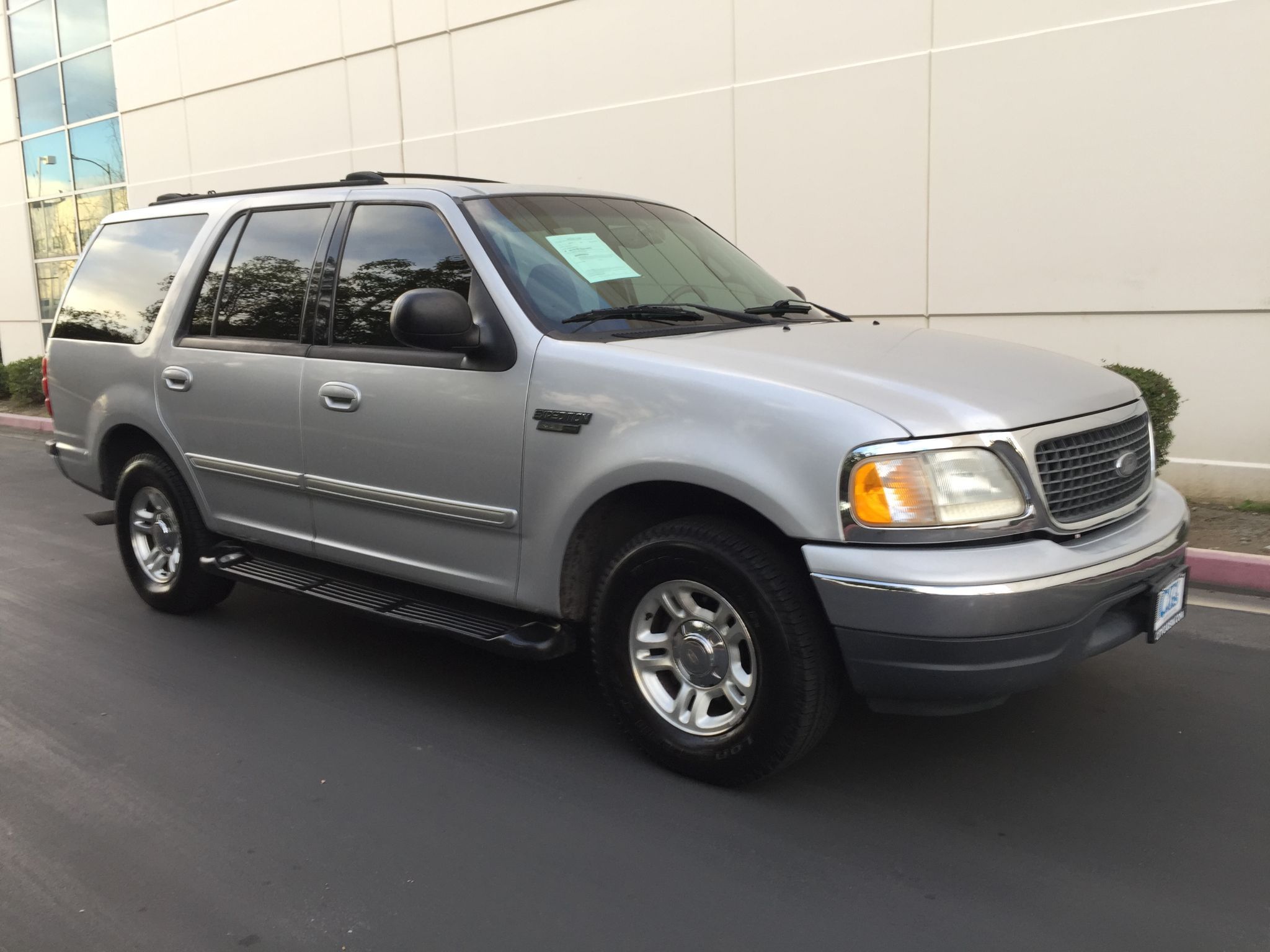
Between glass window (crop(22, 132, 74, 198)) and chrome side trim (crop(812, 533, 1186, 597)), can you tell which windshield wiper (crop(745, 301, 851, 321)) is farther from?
glass window (crop(22, 132, 74, 198))

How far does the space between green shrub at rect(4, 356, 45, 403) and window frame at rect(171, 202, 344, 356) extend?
11.8m

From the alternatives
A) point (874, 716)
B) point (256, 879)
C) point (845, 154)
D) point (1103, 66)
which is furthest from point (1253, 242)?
point (256, 879)

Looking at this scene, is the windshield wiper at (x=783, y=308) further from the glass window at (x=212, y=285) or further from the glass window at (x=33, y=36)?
the glass window at (x=33, y=36)

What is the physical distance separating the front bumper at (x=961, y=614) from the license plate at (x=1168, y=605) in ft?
0.85

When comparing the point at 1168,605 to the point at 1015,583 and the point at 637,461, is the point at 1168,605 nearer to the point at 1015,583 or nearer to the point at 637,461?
the point at 1015,583

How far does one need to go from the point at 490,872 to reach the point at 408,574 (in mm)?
1431

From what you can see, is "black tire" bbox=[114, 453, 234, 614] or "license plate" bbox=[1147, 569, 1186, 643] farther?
"black tire" bbox=[114, 453, 234, 614]

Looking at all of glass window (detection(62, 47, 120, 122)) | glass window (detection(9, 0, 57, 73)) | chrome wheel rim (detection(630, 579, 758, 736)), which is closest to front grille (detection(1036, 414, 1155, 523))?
chrome wheel rim (detection(630, 579, 758, 736))

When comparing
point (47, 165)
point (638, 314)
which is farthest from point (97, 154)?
point (638, 314)

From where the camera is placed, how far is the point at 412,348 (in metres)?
4.12

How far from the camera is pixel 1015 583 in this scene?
2939 mm

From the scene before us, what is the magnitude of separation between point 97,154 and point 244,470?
16.4 metres

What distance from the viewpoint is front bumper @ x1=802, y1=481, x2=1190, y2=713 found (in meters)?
2.93

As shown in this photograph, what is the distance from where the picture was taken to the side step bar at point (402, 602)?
12.5 feet
